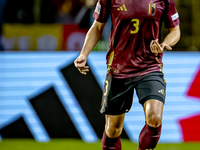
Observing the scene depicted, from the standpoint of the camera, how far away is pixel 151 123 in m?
2.44

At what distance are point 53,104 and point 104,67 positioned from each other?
2.89 feet

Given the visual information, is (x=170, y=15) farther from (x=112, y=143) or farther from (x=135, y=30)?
(x=112, y=143)

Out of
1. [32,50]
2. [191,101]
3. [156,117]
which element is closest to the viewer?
[156,117]

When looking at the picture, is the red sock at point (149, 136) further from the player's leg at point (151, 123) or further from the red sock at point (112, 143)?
the red sock at point (112, 143)

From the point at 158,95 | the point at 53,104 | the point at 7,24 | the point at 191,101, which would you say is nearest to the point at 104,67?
the point at 53,104

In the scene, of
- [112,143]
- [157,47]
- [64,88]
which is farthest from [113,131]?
[64,88]

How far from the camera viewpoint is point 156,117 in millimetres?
2410

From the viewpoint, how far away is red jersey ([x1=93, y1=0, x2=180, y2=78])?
8.52 feet

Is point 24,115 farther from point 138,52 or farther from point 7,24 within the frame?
point 138,52

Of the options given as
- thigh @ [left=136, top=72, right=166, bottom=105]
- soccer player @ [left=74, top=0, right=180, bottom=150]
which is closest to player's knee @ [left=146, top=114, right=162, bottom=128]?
Answer: soccer player @ [left=74, top=0, right=180, bottom=150]

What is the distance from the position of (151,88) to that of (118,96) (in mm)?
326

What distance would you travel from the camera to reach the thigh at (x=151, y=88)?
2512 mm

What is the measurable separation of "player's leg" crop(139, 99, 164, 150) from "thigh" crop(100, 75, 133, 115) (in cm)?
25

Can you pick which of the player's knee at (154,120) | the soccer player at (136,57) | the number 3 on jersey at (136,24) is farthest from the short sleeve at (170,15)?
the player's knee at (154,120)
